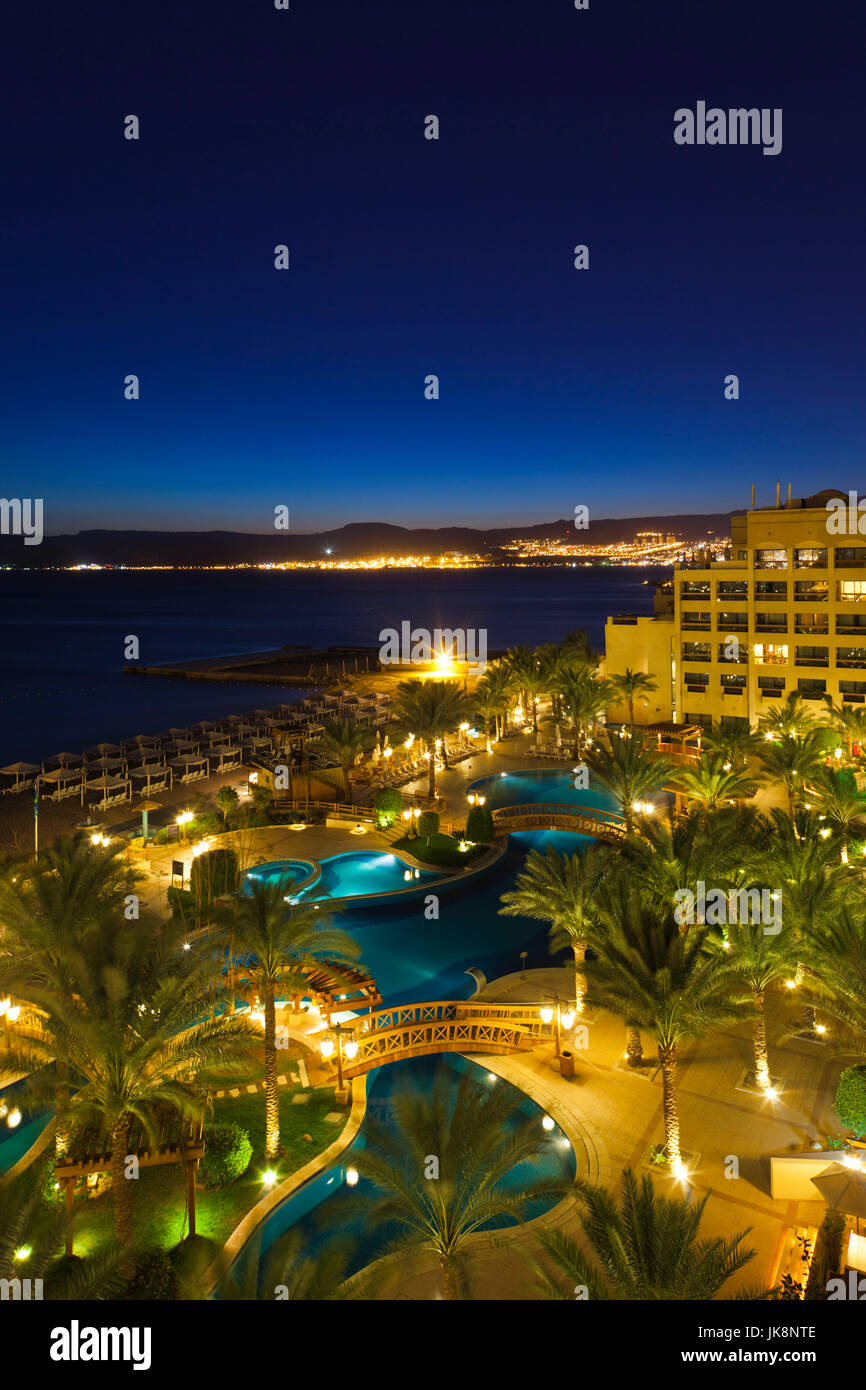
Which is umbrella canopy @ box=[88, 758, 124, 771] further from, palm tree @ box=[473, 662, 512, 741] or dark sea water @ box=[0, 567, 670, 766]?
palm tree @ box=[473, 662, 512, 741]

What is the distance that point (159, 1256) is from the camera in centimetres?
992

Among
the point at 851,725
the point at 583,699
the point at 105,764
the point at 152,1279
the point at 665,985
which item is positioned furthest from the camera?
the point at 105,764

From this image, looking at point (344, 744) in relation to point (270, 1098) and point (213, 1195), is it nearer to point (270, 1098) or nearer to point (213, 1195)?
point (270, 1098)

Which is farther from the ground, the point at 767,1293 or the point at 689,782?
the point at 689,782

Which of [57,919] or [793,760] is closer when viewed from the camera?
[57,919]

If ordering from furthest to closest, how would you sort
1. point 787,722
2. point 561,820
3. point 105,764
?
point 105,764
point 787,722
point 561,820

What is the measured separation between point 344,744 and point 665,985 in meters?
20.5

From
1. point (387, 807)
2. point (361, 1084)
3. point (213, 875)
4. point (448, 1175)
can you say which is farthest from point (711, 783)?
point (448, 1175)

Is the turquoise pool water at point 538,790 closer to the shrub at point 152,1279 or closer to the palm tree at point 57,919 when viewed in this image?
the palm tree at point 57,919

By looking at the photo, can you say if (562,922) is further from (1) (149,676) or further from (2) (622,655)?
(1) (149,676)

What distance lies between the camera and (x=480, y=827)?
2650 cm
